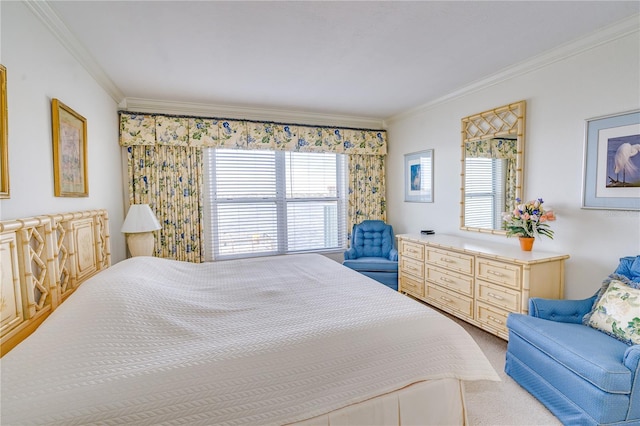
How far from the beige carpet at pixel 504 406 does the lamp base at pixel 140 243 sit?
3242 mm

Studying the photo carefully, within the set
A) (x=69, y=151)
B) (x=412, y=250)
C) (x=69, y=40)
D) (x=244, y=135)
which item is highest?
(x=69, y=40)

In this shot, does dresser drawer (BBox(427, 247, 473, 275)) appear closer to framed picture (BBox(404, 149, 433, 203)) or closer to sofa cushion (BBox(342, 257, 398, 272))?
sofa cushion (BBox(342, 257, 398, 272))

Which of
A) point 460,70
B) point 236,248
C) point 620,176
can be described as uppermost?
point 460,70

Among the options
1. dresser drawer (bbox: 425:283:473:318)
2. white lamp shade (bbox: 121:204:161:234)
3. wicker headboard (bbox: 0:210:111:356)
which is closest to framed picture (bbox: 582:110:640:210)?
dresser drawer (bbox: 425:283:473:318)

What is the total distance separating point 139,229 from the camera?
9.96 ft

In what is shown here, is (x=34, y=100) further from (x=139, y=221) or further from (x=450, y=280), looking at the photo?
(x=450, y=280)

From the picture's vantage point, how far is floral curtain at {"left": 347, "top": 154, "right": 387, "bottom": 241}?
4.69 metres

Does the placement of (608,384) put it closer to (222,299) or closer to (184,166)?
(222,299)

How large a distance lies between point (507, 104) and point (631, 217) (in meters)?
1.47

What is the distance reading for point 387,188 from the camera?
4.94 meters

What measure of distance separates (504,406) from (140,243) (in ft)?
11.5

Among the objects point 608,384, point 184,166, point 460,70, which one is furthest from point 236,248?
point 608,384

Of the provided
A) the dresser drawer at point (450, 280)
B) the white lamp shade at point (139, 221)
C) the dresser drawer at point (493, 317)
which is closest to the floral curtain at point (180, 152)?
the white lamp shade at point (139, 221)

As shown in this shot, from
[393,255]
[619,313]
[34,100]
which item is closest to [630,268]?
[619,313]
